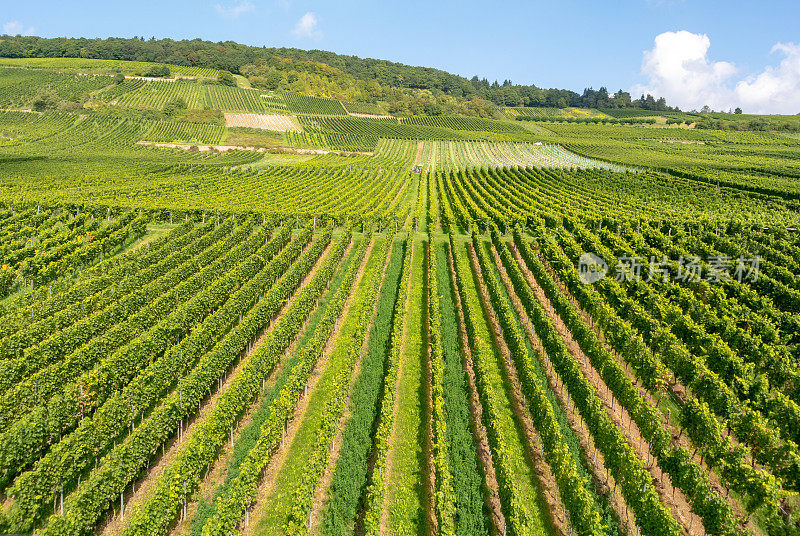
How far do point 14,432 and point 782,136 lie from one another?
21072 cm

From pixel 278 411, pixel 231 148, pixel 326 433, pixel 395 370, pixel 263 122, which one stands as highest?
pixel 263 122

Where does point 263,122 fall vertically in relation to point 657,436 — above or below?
above

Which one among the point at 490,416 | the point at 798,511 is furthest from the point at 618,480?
the point at 798,511

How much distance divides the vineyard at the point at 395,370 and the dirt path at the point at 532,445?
11 cm

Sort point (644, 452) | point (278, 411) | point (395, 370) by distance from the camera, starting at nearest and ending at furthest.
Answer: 1. point (278, 411)
2. point (644, 452)
3. point (395, 370)

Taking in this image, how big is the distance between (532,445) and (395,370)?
688cm
